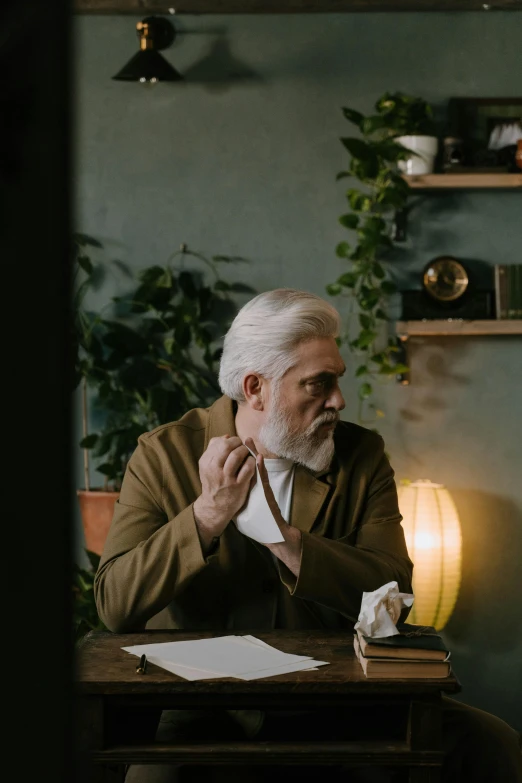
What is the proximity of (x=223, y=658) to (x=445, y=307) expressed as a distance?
7.59 ft

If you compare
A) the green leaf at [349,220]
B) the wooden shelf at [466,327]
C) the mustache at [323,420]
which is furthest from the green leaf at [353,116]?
the mustache at [323,420]

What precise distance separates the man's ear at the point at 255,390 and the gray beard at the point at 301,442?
4 cm

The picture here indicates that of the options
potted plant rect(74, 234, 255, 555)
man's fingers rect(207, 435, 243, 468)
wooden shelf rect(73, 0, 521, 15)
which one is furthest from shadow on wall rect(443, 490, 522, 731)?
man's fingers rect(207, 435, 243, 468)

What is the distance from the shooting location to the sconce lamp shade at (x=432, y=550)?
11.1 ft

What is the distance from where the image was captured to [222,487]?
1850 millimetres

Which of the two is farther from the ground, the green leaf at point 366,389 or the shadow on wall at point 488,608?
the green leaf at point 366,389

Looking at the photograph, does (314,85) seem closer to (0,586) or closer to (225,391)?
(225,391)

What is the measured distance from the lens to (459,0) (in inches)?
141

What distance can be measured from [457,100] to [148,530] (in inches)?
94.0

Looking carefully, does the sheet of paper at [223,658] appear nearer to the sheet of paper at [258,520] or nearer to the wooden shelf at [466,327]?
the sheet of paper at [258,520]

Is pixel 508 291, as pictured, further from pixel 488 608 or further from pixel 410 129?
pixel 488 608

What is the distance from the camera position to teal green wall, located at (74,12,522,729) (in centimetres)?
370

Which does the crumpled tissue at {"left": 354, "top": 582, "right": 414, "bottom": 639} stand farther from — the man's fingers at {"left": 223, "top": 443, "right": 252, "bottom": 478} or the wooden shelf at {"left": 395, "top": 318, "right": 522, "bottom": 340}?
the wooden shelf at {"left": 395, "top": 318, "right": 522, "bottom": 340}

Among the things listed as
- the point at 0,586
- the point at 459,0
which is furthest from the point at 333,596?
the point at 459,0
